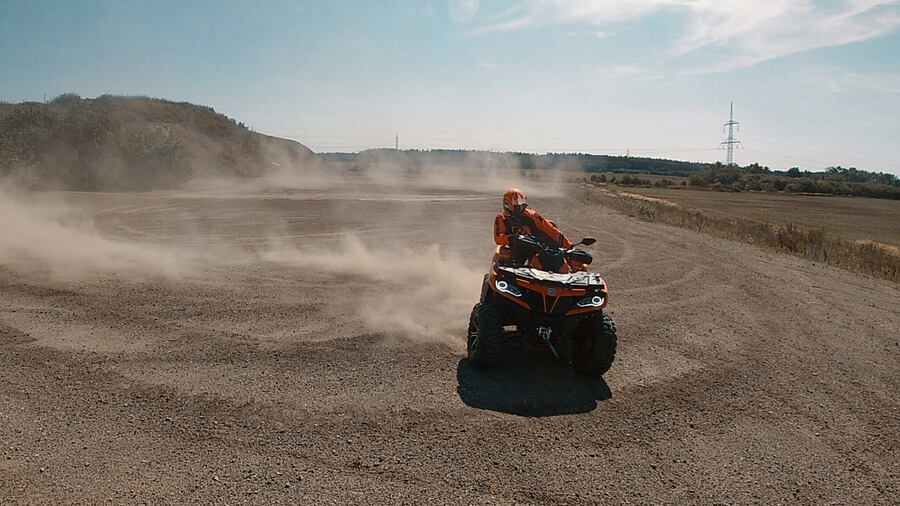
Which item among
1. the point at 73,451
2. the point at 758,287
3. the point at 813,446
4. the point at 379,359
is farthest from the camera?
the point at 758,287

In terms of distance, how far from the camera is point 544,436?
5684 millimetres

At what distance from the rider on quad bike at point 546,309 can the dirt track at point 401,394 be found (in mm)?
349

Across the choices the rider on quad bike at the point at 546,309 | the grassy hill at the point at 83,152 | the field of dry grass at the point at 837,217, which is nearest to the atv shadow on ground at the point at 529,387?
the rider on quad bike at the point at 546,309

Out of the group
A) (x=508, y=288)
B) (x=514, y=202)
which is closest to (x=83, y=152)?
(x=514, y=202)

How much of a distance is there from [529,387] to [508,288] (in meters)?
1.17

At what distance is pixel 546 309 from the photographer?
21.9 ft

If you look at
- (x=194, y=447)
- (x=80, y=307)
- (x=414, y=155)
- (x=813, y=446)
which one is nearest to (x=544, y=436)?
(x=813, y=446)

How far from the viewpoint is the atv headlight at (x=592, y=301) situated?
6.80 m

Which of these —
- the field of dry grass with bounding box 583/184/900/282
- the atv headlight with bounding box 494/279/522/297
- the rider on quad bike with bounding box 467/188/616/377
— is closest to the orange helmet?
the rider on quad bike with bounding box 467/188/616/377

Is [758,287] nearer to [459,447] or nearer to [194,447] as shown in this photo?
[459,447]

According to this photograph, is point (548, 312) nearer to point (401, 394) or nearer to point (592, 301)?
point (592, 301)

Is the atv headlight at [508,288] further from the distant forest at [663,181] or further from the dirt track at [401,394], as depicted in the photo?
the distant forest at [663,181]

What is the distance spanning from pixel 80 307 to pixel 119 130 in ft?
132

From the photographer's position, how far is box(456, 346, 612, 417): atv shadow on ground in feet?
20.9
